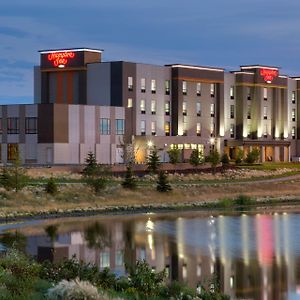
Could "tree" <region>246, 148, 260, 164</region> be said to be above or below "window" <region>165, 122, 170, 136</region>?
below

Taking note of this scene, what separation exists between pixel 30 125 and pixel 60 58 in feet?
60.5

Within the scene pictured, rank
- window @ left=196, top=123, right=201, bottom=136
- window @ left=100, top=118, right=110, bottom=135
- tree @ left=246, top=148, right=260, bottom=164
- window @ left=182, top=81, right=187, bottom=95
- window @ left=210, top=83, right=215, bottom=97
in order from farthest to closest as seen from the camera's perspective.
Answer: window @ left=210, top=83, right=215, bottom=97 → window @ left=196, top=123, right=201, bottom=136 → window @ left=182, top=81, right=187, bottom=95 → tree @ left=246, top=148, right=260, bottom=164 → window @ left=100, top=118, right=110, bottom=135

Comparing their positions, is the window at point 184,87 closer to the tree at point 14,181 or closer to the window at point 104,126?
the window at point 104,126

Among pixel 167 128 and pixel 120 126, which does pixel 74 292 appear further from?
pixel 167 128

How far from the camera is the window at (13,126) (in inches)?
3711

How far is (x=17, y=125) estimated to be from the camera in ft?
309

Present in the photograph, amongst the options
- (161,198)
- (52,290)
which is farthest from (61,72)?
(52,290)

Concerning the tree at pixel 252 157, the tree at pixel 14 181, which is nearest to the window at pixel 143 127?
the tree at pixel 252 157

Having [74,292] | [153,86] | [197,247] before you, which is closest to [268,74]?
[153,86]

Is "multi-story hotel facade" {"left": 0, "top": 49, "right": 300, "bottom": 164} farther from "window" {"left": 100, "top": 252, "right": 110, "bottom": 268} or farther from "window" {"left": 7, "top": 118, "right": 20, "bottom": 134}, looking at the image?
"window" {"left": 100, "top": 252, "right": 110, "bottom": 268}

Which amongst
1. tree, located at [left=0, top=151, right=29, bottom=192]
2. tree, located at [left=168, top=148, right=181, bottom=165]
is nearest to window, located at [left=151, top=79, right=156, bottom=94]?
tree, located at [left=168, top=148, right=181, bottom=165]

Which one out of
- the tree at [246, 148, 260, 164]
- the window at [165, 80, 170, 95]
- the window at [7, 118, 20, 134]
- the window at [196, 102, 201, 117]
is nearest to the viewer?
the window at [7, 118, 20, 134]

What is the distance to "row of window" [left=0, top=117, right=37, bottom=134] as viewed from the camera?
307ft

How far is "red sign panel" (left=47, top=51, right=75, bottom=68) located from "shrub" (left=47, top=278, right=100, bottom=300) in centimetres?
9252
